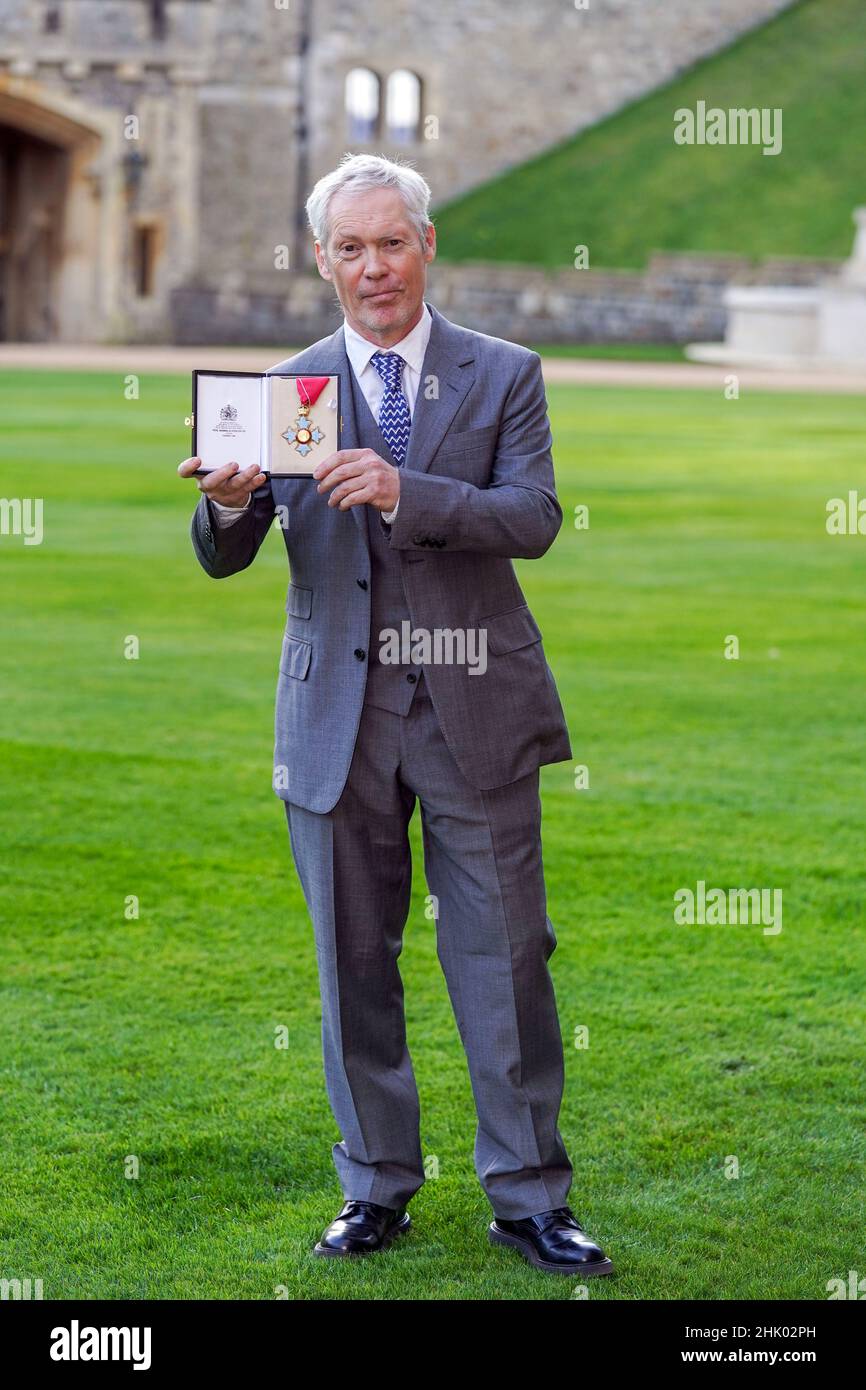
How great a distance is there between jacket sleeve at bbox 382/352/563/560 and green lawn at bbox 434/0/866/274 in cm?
3616

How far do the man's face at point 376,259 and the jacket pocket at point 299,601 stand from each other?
1.78ft

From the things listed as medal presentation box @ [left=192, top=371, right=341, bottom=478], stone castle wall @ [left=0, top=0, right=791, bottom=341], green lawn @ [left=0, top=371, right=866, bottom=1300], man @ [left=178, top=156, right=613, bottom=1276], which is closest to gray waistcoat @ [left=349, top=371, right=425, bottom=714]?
man @ [left=178, top=156, right=613, bottom=1276]

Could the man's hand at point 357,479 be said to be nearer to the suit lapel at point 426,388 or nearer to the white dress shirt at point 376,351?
the suit lapel at point 426,388

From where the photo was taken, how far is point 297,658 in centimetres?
392

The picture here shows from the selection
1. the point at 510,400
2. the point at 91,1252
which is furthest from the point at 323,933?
the point at 510,400

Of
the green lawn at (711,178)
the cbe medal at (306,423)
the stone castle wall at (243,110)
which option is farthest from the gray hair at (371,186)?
the green lawn at (711,178)

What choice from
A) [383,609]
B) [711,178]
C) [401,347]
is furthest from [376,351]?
[711,178]

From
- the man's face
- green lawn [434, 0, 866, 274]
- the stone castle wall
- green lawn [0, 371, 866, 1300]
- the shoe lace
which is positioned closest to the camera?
the man's face

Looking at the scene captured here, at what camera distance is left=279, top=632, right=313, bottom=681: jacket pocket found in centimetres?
389

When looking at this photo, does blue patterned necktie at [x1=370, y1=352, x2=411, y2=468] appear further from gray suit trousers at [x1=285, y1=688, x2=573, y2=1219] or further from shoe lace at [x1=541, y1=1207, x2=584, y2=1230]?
shoe lace at [x1=541, y1=1207, x2=584, y2=1230]

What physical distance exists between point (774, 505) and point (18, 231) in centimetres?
3143

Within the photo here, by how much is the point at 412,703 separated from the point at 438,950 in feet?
1.73

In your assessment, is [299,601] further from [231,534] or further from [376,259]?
[376,259]

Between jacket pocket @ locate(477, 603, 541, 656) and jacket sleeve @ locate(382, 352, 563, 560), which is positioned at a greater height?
jacket sleeve @ locate(382, 352, 563, 560)
